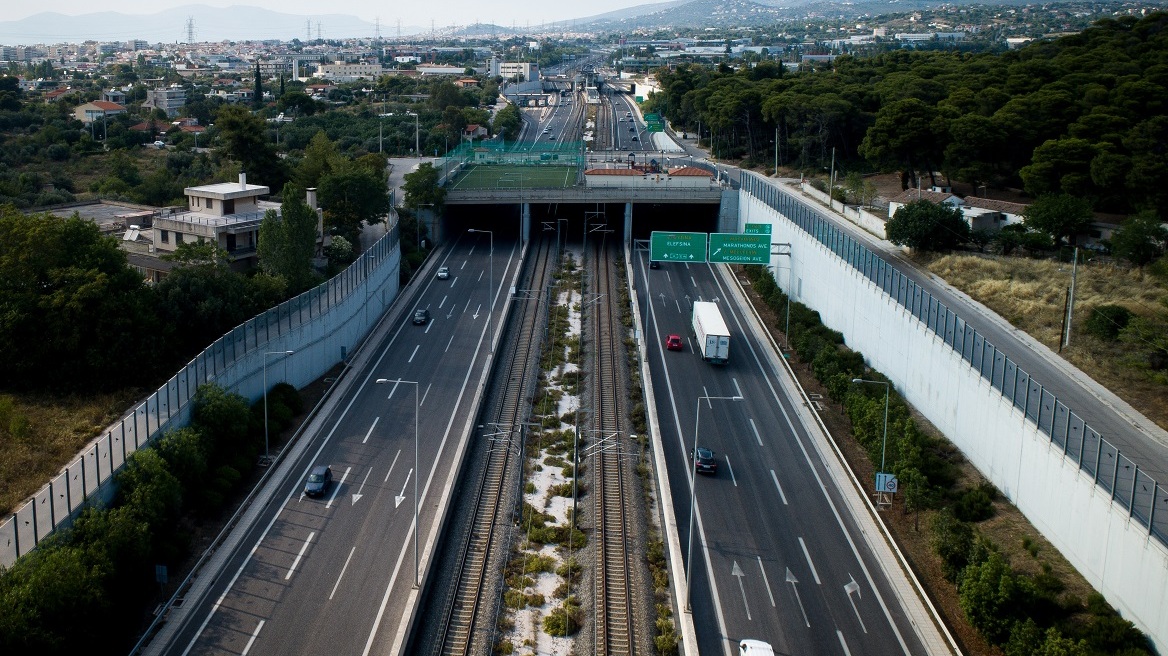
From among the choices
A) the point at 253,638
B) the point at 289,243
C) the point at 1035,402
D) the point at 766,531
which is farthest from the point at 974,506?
the point at 289,243

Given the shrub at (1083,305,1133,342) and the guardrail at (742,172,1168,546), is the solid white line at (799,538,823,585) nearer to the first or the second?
the guardrail at (742,172,1168,546)

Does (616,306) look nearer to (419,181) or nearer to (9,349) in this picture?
(419,181)

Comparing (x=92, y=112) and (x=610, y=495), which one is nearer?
(x=610, y=495)

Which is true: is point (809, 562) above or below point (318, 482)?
below

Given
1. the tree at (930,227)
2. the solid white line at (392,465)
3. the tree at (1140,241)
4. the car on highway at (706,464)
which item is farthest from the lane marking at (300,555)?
the tree at (1140,241)

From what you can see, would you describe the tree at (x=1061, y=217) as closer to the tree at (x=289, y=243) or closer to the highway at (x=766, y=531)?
the highway at (x=766, y=531)

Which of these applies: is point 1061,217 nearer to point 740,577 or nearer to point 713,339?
point 713,339

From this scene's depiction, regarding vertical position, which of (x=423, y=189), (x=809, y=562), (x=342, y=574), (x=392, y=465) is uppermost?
(x=423, y=189)

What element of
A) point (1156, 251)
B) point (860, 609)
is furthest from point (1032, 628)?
point (1156, 251)

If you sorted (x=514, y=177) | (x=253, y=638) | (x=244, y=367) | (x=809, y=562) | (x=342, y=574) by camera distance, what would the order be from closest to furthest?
1. (x=253, y=638)
2. (x=342, y=574)
3. (x=809, y=562)
4. (x=244, y=367)
5. (x=514, y=177)
